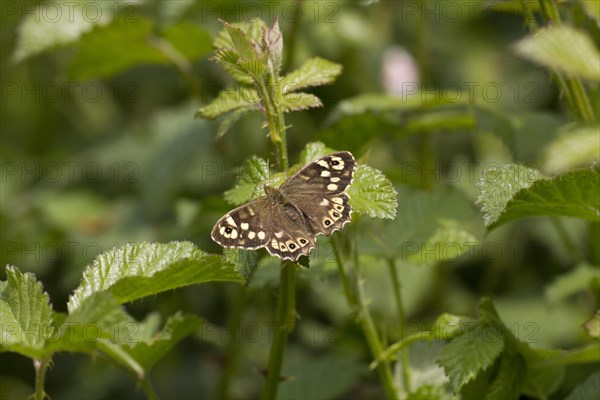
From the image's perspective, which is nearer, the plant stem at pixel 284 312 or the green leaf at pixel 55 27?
the plant stem at pixel 284 312

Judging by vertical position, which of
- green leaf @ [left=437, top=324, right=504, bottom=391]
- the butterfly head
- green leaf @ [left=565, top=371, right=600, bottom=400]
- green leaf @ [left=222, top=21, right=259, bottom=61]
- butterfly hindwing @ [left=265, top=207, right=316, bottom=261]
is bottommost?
green leaf @ [left=565, top=371, right=600, bottom=400]

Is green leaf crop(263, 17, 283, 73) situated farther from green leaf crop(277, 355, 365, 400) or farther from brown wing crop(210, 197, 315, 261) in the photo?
green leaf crop(277, 355, 365, 400)

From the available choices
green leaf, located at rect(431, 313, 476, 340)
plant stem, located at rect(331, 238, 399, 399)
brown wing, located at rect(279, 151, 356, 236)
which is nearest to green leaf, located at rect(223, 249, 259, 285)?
brown wing, located at rect(279, 151, 356, 236)

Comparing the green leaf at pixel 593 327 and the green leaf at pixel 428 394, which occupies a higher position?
the green leaf at pixel 593 327

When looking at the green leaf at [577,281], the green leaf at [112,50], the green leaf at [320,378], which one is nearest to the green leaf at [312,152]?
the green leaf at [320,378]

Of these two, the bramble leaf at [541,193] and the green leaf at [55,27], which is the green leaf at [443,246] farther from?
the green leaf at [55,27]
